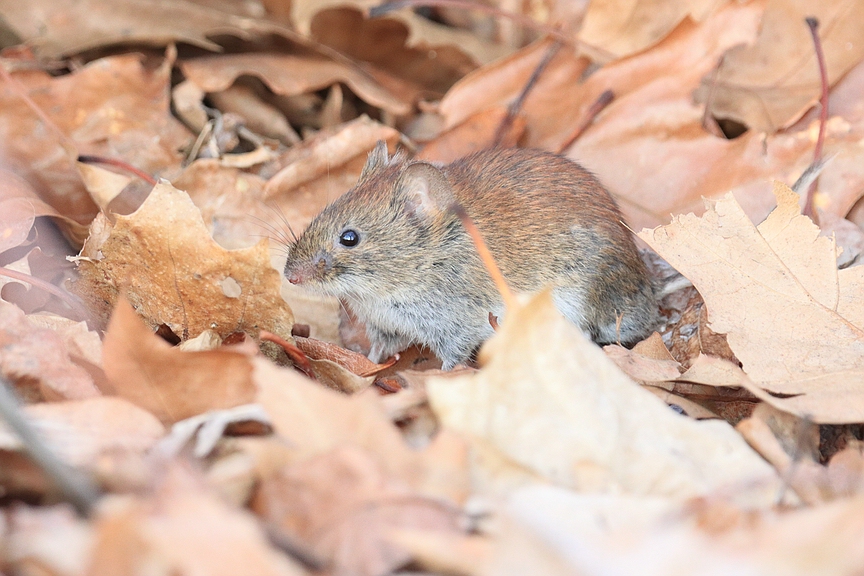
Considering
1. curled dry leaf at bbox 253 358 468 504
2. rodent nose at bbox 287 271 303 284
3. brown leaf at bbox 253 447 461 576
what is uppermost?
curled dry leaf at bbox 253 358 468 504

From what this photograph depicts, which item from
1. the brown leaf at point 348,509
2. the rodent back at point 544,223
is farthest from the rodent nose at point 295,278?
the brown leaf at point 348,509

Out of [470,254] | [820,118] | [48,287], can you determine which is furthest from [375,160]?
[820,118]

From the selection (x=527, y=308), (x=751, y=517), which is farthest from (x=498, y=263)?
(x=751, y=517)

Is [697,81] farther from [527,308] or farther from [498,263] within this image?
[527,308]

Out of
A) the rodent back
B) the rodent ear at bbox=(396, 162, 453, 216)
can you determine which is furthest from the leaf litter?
the rodent ear at bbox=(396, 162, 453, 216)

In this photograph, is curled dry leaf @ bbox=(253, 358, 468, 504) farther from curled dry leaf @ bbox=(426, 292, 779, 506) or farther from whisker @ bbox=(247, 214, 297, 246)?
whisker @ bbox=(247, 214, 297, 246)

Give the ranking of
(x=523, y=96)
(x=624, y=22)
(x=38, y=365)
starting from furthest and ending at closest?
(x=624, y=22) → (x=523, y=96) → (x=38, y=365)

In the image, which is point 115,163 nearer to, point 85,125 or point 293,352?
point 85,125

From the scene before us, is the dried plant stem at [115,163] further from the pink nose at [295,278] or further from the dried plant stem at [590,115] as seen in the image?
the dried plant stem at [590,115]
